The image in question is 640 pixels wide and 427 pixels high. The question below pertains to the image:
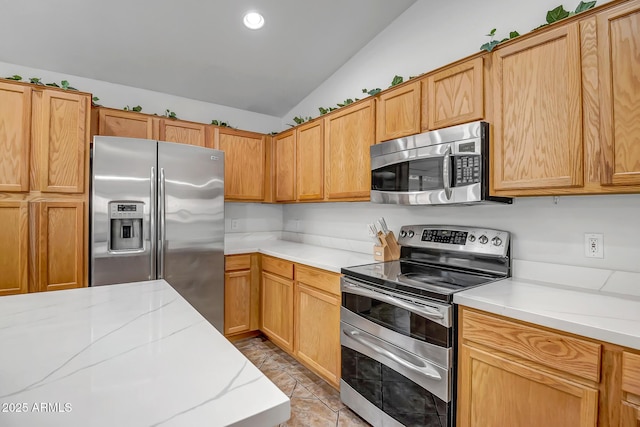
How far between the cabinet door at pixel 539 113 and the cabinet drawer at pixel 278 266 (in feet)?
5.53

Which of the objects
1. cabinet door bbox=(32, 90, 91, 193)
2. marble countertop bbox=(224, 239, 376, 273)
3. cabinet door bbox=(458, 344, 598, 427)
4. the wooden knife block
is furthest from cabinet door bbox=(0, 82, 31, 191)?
cabinet door bbox=(458, 344, 598, 427)

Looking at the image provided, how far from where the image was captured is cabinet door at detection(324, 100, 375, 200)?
2.38 metres

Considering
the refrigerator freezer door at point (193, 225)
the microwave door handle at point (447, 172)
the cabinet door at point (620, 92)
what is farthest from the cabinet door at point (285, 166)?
the cabinet door at point (620, 92)

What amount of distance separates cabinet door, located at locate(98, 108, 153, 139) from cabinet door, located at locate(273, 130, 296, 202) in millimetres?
1235

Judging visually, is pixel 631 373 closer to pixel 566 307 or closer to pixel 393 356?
pixel 566 307

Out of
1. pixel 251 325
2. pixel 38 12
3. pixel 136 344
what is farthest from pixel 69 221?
pixel 136 344

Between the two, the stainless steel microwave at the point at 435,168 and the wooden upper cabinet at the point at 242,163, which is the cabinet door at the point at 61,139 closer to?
the wooden upper cabinet at the point at 242,163

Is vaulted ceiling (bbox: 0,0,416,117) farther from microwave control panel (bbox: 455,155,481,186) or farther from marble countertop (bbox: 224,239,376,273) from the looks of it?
marble countertop (bbox: 224,239,376,273)

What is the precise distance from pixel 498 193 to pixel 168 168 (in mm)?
2337

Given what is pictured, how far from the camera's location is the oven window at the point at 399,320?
1.50 metres

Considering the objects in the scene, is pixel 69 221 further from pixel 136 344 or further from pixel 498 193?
pixel 498 193

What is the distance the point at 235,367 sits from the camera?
712 mm

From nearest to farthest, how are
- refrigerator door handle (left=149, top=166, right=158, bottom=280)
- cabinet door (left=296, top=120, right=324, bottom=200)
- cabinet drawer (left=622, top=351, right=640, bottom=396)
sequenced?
1. cabinet drawer (left=622, top=351, right=640, bottom=396)
2. refrigerator door handle (left=149, top=166, right=158, bottom=280)
3. cabinet door (left=296, top=120, right=324, bottom=200)

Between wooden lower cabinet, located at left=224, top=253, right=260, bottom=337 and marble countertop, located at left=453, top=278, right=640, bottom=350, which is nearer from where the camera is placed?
marble countertop, located at left=453, top=278, right=640, bottom=350
